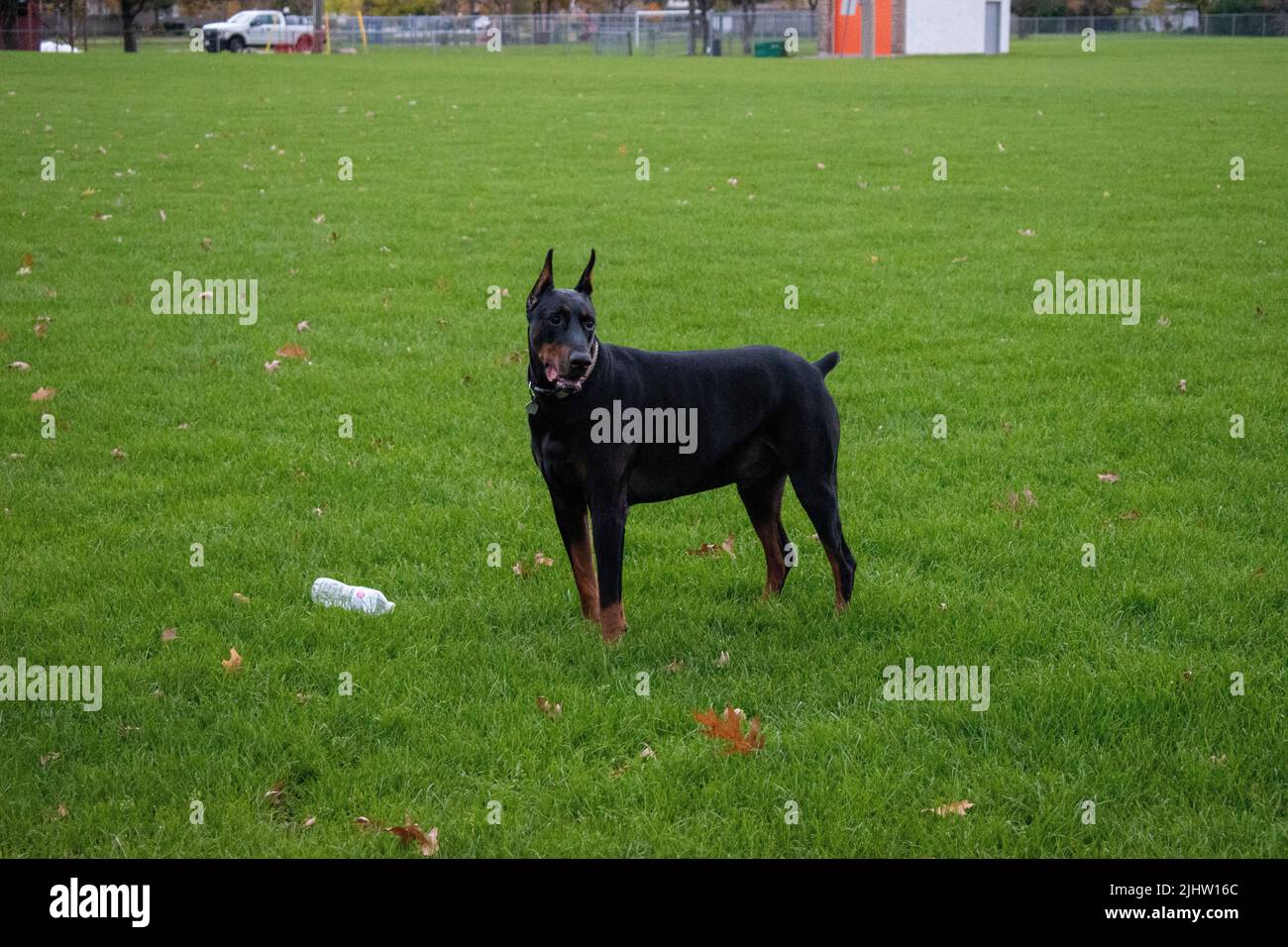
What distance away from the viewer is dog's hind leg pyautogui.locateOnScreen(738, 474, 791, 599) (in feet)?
20.5

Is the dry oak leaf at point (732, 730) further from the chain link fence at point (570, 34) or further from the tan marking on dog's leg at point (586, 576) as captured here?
the chain link fence at point (570, 34)

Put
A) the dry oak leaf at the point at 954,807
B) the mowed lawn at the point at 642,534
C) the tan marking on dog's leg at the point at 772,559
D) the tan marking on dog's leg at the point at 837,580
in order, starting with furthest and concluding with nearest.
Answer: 1. the tan marking on dog's leg at the point at 772,559
2. the tan marking on dog's leg at the point at 837,580
3. the mowed lawn at the point at 642,534
4. the dry oak leaf at the point at 954,807

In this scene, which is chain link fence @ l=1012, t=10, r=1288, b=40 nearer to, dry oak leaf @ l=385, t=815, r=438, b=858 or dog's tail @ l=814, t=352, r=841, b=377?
dog's tail @ l=814, t=352, r=841, b=377

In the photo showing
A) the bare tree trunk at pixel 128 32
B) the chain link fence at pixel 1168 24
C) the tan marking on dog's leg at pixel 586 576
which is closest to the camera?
the tan marking on dog's leg at pixel 586 576

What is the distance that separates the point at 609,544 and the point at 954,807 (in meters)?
1.91

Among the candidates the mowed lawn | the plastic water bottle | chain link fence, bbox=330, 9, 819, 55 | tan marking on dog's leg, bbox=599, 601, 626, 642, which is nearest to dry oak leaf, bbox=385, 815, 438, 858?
the mowed lawn

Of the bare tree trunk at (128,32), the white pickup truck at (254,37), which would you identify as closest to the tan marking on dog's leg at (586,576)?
the bare tree trunk at (128,32)

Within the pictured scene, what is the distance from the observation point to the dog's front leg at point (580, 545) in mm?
5863

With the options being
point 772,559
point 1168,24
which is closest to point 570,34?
point 1168,24

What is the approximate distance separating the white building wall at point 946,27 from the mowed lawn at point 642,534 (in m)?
46.3

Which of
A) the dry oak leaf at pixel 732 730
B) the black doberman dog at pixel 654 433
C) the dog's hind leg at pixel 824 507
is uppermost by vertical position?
the black doberman dog at pixel 654 433
